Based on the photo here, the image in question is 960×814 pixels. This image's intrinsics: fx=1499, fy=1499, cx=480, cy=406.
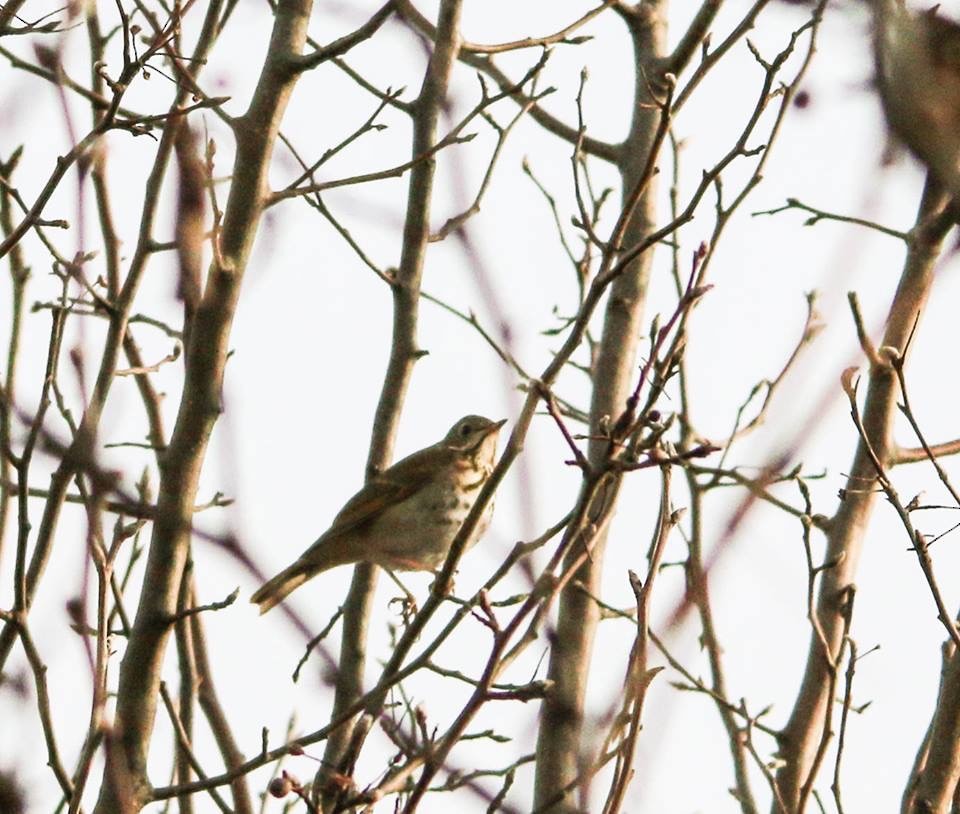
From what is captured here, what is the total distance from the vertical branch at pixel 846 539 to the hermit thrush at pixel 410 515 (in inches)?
61.8

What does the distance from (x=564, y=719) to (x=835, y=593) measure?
104cm

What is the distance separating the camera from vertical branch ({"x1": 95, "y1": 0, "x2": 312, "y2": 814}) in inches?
125

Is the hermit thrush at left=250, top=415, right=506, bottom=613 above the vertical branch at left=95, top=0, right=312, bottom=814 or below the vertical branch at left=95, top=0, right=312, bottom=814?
above

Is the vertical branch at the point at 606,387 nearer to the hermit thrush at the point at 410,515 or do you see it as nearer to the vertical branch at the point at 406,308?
the vertical branch at the point at 406,308

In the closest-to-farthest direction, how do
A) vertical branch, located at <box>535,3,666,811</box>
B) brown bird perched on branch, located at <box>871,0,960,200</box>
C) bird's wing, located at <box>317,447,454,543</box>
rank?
brown bird perched on branch, located at <box>871,0,960,200</box>, vertical branch, located at <box>535,3,666,811</box>, bird's wing, located at <box>317,447,454,543</box>

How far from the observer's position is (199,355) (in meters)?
3.23

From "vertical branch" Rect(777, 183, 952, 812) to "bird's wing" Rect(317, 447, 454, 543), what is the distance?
6.28ft

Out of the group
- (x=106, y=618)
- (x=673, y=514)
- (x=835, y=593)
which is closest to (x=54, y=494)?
(x=106, y=618)

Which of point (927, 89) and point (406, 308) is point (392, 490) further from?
point (927, 89)

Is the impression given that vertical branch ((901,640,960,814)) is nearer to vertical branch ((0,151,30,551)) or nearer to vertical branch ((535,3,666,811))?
vertical branch ((535,3,666,811))

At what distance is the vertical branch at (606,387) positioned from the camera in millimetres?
3963

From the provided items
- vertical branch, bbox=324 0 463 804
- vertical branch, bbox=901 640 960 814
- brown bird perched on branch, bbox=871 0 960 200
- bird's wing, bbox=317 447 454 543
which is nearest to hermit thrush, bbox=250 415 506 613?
bird's wing, bbox=317 447 454 543

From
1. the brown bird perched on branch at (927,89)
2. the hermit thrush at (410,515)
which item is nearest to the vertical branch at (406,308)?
the hermit thrush at (410,515)

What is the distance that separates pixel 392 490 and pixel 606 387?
1841 mm
